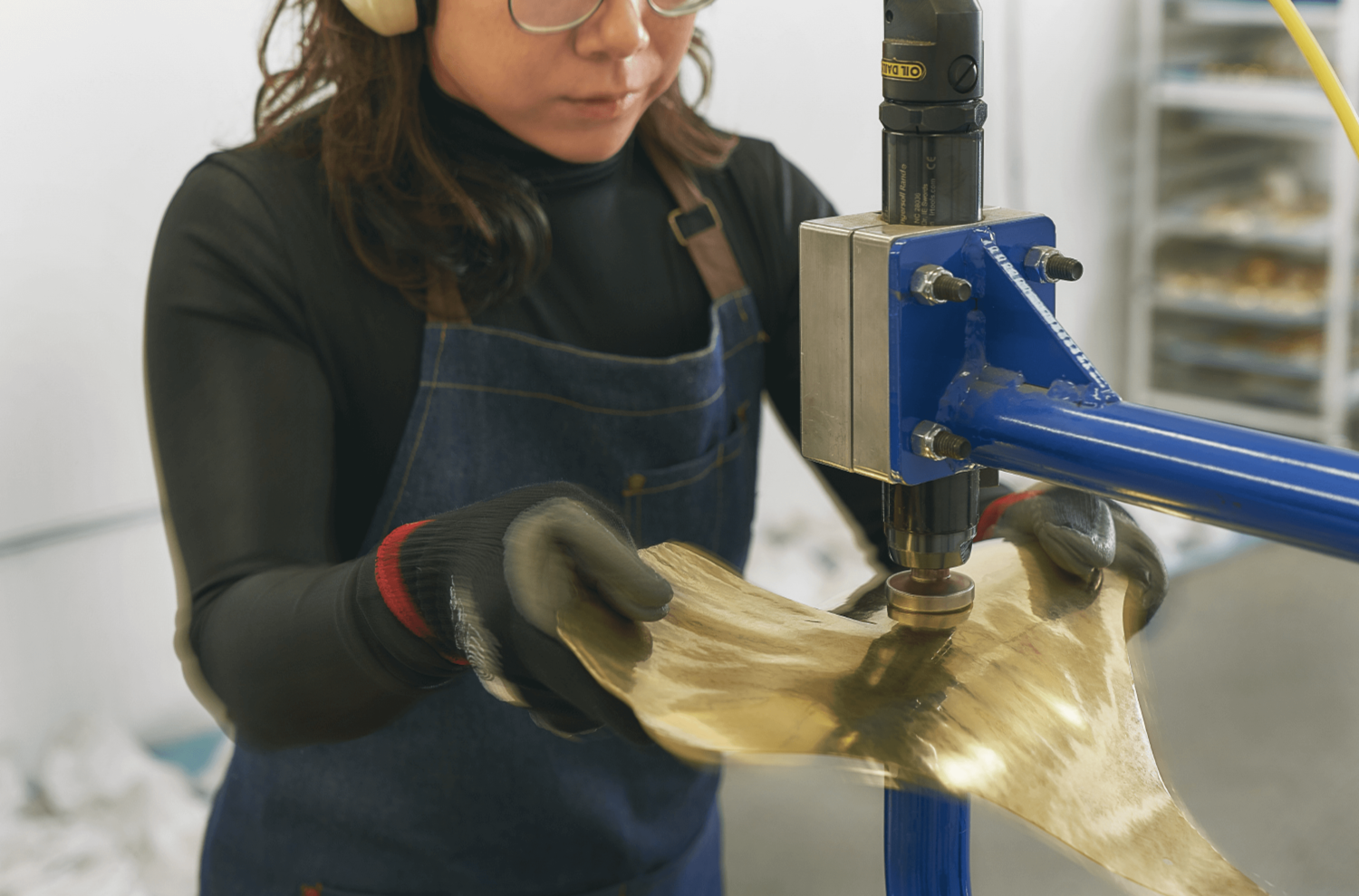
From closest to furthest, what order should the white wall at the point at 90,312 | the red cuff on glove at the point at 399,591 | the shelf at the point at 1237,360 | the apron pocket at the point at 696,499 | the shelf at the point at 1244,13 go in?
the red cuff on glove at the point at 399,591 → the apron pocket at the point at 696,499 → the white wall at the point at 90,312 → the shelf at the point at 1244,13 → the shelf at the point at 1237,360

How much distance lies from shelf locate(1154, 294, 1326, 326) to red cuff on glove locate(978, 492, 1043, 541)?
3.68m

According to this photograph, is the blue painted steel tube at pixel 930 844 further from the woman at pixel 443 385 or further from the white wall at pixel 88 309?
the white wall at pixel 88 309

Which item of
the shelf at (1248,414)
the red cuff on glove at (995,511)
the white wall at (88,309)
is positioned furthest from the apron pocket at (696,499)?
the shelf at (1248,414)

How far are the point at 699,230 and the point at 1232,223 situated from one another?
3.55 m

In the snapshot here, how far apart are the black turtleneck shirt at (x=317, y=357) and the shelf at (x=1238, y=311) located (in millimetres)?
3350

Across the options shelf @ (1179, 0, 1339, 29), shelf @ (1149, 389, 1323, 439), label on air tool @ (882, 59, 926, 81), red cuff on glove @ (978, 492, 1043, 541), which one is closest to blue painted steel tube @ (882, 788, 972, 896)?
red cuff on glove @ (978, 492, 1043, 541)

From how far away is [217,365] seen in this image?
0.97 metres

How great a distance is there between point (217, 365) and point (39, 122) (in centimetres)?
147

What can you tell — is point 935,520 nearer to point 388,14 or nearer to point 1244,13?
point 388,14

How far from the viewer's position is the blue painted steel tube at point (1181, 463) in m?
0.49

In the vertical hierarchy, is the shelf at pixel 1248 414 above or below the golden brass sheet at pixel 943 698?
below

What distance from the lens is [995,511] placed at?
2.88 feet

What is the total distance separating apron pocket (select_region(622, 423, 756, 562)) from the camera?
→ 3.91 ft

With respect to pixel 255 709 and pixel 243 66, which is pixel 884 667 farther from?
pixel 243 66
